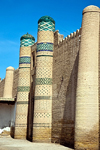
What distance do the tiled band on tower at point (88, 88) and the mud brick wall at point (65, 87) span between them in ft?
4.07

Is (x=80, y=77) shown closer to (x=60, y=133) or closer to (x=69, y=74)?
(x=69, y=74)

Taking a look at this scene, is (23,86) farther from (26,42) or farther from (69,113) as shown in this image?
(69,113)

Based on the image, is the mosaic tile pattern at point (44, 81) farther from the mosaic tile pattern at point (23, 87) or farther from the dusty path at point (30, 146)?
the dusty path at point (30, 146)

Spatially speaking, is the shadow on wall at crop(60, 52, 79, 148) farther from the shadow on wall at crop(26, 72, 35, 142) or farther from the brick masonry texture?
the shadow on wall at crop(26, 72, 35, 142)

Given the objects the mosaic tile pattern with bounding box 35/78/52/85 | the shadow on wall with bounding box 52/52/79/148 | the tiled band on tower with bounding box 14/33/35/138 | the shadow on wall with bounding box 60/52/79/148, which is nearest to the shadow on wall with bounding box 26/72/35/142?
the tiled band on tower with bounding box 14/33/35/138

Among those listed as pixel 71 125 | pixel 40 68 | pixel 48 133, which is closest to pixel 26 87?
pixel 40 68

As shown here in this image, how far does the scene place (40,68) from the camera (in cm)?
1384

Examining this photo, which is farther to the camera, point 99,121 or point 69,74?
point 69,74

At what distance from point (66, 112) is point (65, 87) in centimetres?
123

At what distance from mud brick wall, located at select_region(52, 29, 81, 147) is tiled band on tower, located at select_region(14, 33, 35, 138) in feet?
10.2

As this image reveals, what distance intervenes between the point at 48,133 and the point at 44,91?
2155 mm

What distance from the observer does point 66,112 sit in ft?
39.6

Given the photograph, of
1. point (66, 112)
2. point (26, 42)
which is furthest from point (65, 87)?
point (26, 42)

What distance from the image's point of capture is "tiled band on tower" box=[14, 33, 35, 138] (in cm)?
1575
